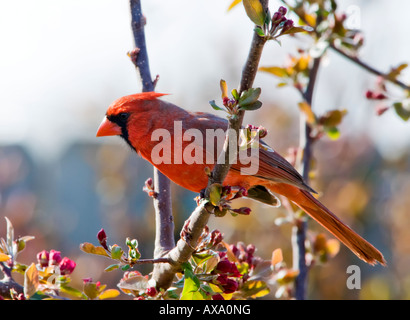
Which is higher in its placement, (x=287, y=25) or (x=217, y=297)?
(x=287, y=25)

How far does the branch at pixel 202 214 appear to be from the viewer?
1557 mm

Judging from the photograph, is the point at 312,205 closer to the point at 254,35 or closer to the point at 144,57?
the point at 144,57

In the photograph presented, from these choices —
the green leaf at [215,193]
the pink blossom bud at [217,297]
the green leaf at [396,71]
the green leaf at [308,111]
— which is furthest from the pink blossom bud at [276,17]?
the green leaf at [396,71]

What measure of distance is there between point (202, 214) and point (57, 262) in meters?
0.59

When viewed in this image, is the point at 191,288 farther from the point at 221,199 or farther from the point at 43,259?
the point at 43,259

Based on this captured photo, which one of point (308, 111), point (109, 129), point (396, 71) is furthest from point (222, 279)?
point (396, 71)

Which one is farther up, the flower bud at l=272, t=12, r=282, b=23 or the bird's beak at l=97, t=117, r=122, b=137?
the flower bud at l=272, t=12, r=282, b=23

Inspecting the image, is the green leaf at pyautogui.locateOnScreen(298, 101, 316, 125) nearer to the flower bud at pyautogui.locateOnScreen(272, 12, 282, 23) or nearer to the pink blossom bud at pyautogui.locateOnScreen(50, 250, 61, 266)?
the flower bud at pyautogui.locateOnScreen(272, 12, 282, 23)

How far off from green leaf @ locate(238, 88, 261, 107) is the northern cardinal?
3.36ft

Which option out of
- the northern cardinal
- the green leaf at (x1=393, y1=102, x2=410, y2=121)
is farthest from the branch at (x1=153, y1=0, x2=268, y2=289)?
the green leaf at (x1=393, y1=102, x2=410, y2=121)

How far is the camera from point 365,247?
105 inches

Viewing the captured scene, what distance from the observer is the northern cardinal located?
2.66 metres

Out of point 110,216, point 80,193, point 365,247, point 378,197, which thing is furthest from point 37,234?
point 365,247

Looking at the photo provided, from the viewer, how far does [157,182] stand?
2539mm
